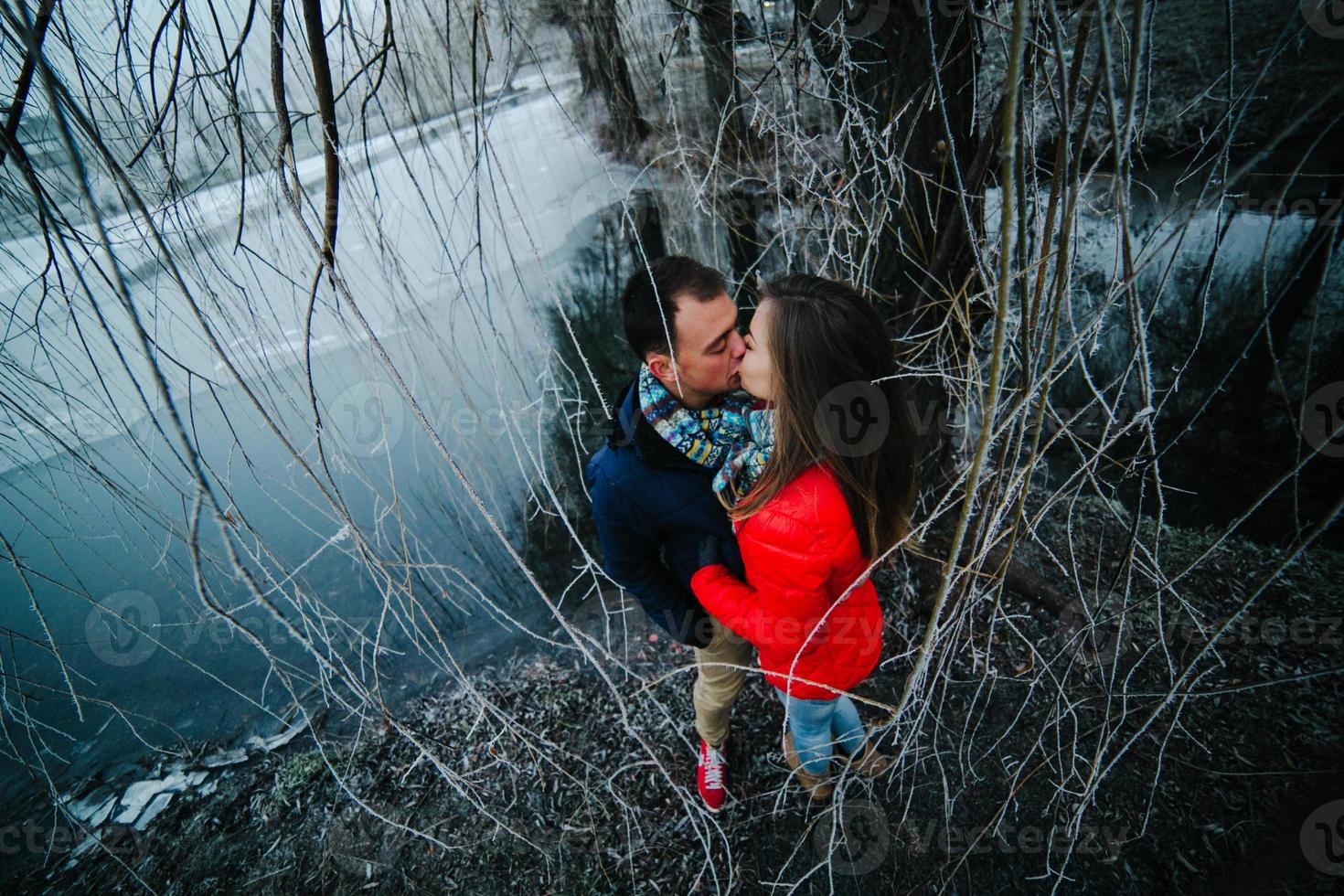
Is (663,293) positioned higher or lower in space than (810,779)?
higher

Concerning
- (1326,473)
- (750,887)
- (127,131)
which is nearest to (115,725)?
(127,131)

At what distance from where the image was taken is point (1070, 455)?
3125mm

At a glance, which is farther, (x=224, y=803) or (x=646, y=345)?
(x=224, y=803)

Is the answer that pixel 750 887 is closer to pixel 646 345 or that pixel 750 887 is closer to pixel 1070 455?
pixel 646 345

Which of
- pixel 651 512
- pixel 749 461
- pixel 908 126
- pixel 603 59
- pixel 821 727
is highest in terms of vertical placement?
pixel 603 59

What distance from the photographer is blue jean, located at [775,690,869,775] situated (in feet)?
5.32

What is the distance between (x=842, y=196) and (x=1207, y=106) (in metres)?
5.59

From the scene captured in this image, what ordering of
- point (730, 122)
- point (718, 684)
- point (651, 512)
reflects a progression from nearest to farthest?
point (651, 512) → point (718, 684) → point (730, 122)

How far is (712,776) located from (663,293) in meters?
1.60

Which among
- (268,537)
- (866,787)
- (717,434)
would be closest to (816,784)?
(866,787)

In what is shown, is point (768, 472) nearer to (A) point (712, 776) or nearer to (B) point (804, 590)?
(B) point (804, 590)

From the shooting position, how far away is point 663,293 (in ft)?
4.71

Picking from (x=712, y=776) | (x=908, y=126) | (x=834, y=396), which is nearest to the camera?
(x=834, y=396)

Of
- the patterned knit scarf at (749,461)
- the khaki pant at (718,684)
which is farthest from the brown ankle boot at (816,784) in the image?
the patterned knit scarf at (749,461)
